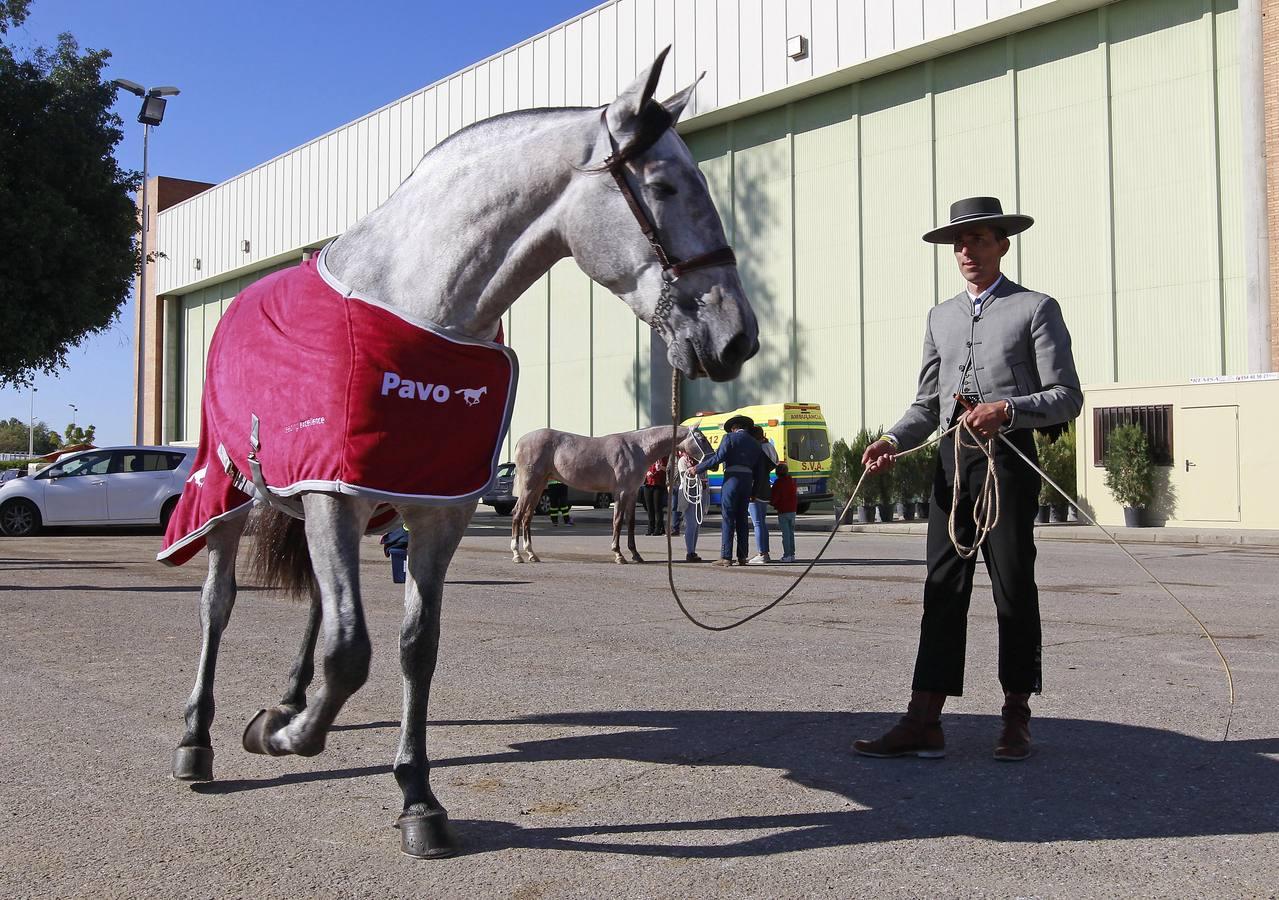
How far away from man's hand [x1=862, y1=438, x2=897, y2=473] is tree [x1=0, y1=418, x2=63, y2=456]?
514 feet

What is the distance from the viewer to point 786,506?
1745 cm

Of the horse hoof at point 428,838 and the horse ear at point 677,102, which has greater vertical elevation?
the horse ear at point 677,102

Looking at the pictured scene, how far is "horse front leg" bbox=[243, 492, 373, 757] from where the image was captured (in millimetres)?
3467

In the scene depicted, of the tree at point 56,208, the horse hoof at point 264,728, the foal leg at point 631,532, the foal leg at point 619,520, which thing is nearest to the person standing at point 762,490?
the foal leg at point 631,532

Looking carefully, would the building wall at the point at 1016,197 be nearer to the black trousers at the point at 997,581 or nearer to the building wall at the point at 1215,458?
the building wall at the point at 1215,458

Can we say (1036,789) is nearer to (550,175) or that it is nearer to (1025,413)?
(1025,413)

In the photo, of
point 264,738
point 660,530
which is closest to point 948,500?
point 264,738

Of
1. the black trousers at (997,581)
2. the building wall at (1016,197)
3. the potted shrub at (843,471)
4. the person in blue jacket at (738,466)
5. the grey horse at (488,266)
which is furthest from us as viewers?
the potted shrub at (843,471)

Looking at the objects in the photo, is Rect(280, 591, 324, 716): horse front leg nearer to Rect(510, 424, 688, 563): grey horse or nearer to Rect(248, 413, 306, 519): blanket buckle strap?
Rect(248, 413, 306, 519): blanket buckle strap

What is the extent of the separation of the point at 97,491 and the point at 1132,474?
20177 mm

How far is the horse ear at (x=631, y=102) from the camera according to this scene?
353 centimetres

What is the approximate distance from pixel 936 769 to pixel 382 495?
2.35 m

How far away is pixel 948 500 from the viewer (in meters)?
4.88

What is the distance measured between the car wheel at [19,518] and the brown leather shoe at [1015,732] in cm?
2098
